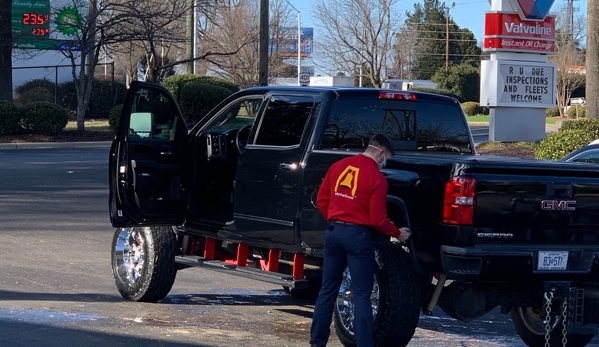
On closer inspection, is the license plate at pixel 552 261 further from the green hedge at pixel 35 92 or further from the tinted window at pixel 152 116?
the green hedge at pixel 35 92

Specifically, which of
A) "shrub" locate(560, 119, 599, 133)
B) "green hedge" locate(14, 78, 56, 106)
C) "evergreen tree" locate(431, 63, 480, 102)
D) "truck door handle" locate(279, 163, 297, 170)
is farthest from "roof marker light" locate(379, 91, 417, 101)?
"evergreen tree" locate(431, 63, 480, 102)

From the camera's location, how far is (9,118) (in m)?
30.0

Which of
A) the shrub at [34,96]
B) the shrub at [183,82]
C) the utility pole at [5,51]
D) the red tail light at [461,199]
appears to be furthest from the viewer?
the shrub at [34,96]

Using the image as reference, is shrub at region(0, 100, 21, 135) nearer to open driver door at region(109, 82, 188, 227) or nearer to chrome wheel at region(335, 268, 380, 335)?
open driver door at region(109, 82, 188, 227)

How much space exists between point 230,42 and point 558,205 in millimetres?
41187

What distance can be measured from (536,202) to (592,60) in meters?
17.6

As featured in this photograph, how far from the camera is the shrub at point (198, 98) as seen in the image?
33688 mm

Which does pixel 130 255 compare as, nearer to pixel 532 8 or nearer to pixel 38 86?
pixel 532 8

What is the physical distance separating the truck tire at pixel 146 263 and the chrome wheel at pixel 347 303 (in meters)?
2.21

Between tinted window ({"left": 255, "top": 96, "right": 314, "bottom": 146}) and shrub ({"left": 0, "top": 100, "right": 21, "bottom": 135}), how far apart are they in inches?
912

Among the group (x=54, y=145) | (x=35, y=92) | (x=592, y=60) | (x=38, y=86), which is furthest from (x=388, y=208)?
(x=38, y=86)

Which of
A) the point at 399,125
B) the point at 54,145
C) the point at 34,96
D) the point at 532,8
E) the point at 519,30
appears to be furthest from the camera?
the point at 34,96

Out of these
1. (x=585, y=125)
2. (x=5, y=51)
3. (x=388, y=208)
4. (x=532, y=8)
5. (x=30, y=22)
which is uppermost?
(x=30, y=22)

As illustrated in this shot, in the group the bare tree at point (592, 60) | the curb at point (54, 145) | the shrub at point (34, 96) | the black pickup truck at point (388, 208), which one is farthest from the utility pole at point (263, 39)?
the black pickup truck at point (388, 208)
